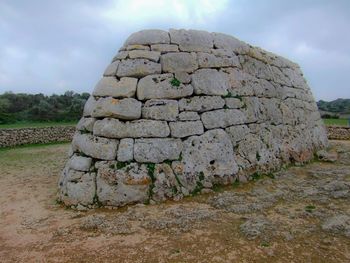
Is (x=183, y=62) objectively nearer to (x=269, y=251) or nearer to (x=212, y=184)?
(x=212, y=184)

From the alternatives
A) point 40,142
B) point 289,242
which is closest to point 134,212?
point 289,242

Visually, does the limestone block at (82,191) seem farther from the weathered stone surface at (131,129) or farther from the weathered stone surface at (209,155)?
the weathered stone surface at (209,155)

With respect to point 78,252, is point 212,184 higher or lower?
higher

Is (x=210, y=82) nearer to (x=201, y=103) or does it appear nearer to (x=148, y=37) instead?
(x=201, y=103)

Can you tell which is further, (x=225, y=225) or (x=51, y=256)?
(x=225, y=225)

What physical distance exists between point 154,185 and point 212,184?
131 centimetres

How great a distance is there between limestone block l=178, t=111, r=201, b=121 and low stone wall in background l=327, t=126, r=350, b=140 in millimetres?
11973

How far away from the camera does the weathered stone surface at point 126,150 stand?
6.57 m

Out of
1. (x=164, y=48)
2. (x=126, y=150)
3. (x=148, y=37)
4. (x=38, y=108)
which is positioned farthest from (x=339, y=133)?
(x=38, y=108)

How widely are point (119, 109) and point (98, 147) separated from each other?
2.92 feet

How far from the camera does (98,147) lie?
22.0ft

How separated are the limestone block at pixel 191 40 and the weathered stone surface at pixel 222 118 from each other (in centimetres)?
162

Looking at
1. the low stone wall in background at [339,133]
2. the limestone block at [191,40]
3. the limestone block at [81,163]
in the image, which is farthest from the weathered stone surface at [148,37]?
the low stone wall in background at [339,133]

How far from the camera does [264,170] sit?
8188mm
